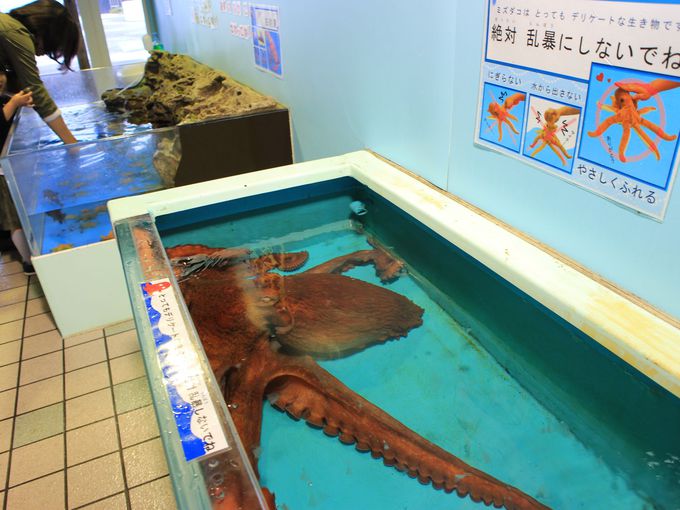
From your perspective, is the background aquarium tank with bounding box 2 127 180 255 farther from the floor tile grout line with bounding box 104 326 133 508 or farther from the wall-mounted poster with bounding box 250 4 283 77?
the wall-mounted poster with bounding box 250 4 283 77

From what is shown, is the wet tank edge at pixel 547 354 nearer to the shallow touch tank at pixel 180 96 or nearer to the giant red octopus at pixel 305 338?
the giant red octopus at pixel 305 338

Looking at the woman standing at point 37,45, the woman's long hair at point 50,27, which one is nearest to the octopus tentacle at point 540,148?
the woman standing at point 37,45

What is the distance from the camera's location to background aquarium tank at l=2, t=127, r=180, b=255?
7.59 ft

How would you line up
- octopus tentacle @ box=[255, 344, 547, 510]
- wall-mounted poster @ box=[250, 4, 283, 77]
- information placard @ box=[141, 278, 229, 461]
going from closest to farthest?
information placard @ box=[141, 278, 229, 461], octopus tentacle @ box=[255, 344, 547, 510], wall-mounted poster @ box=[250, 4, 283, 77]

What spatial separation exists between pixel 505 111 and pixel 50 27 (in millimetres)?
2667

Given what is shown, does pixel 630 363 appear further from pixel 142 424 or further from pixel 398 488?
pixel 142 424

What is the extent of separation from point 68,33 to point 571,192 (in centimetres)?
289

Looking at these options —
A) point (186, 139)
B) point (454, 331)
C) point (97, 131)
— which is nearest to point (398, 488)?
point (454, 331)

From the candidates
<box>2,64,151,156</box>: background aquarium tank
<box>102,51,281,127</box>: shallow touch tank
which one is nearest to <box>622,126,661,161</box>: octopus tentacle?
<box>102,51,281,127</box>: shallow touch tank

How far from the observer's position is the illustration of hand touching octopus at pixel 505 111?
4.48 ft

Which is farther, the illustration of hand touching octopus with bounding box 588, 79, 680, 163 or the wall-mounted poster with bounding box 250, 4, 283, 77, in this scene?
the wall-mounted poster with bounding box 250, 4, 283, 77

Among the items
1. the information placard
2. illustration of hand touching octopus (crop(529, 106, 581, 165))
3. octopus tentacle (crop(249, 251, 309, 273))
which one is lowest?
octopus tentacle (crop(249, 251, 309, 273))

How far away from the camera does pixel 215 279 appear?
163cm

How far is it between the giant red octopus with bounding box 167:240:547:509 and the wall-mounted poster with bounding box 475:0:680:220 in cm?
62
